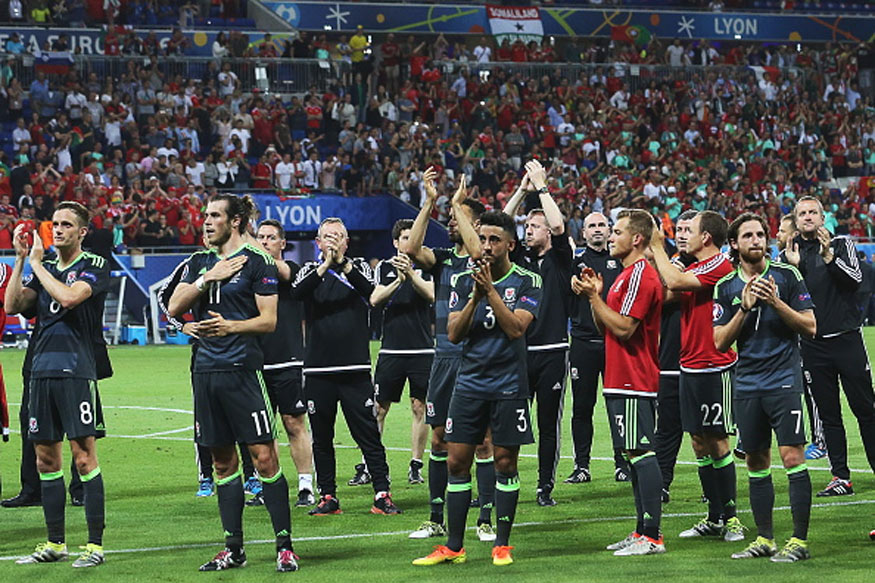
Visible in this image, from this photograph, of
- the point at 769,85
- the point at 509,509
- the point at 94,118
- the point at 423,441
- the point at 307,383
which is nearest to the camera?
the point at 509,509

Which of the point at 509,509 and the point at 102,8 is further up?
the point at 102,8

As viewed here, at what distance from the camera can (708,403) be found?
10.3 meters

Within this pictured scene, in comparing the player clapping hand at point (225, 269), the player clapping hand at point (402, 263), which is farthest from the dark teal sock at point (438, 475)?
the player clapping hand at point (225, 269)

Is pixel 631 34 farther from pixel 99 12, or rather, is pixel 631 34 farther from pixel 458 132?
pixel 99 12

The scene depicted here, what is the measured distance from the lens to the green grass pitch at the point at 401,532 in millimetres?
9180

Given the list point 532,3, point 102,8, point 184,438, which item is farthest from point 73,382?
point 532,3

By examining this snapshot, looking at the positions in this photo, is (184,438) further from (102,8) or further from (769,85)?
(769,85)

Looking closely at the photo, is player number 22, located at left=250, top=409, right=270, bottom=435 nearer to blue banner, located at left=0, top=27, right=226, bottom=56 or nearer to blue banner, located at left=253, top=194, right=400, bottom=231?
blue banner, located at left=253, top=194, right=400, bottom=231

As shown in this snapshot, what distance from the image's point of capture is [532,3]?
156 ft

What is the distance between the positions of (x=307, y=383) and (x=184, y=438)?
5423 mm

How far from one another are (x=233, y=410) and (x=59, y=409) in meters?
1.34

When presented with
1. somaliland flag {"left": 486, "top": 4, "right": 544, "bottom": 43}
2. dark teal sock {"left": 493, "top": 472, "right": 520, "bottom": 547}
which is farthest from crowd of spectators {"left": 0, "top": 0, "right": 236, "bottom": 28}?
dark teal sock {"left": 493, "top": 472, "right": 520, "bottom": 547}

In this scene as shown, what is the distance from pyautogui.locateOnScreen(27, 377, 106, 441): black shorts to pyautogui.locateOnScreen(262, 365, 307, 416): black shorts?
2.66 meters

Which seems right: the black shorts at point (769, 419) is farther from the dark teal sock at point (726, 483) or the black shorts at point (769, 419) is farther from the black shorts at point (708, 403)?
the dark teal sock at point (726, 483)
